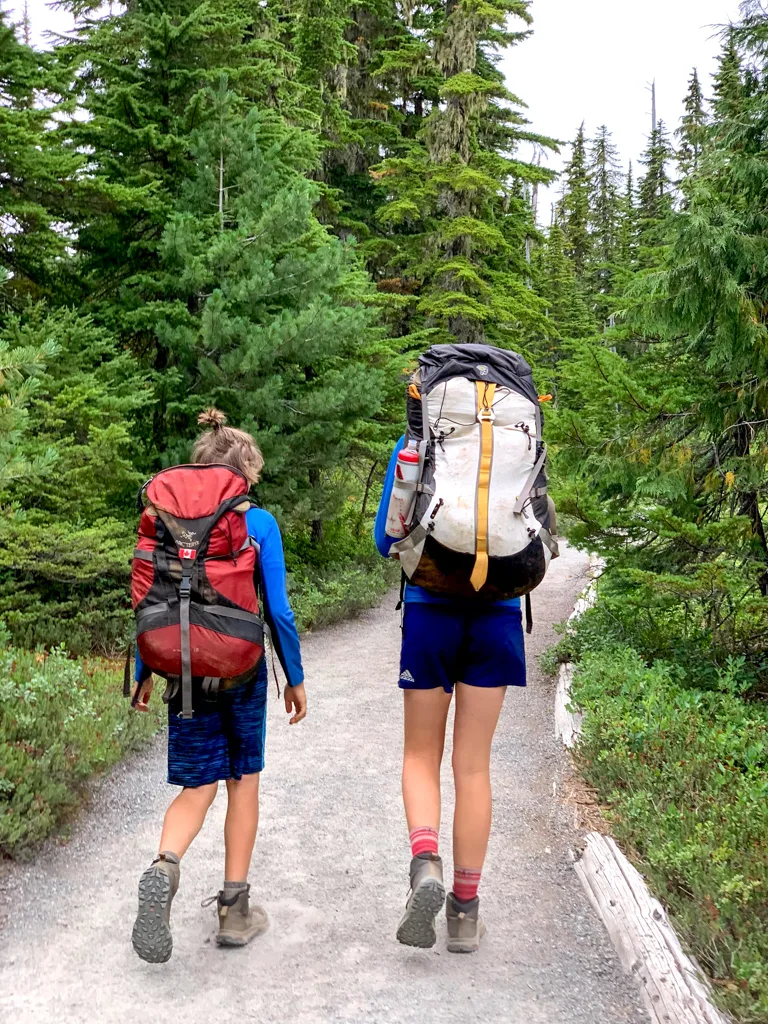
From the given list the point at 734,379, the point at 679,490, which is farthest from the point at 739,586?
the point at 734,379

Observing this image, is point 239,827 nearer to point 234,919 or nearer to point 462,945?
point 234,919

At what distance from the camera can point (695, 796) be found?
457 centimetres

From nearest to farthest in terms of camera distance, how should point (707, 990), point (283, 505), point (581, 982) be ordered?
point (707, 990), point (581, 982), point (283, 505)

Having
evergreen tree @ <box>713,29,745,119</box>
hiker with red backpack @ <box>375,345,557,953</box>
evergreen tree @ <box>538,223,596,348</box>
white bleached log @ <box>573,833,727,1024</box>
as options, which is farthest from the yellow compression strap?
evergreen tree @ <box>538,223,596,348</box>

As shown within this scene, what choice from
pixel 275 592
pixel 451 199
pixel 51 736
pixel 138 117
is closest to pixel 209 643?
pixel 275 592

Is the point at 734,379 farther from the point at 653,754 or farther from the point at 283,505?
the point at 283,505

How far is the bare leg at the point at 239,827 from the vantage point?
11.3 ft

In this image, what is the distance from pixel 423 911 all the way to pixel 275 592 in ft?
4.47

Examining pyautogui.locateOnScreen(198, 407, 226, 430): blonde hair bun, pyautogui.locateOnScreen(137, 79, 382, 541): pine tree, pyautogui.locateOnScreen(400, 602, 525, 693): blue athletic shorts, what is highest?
pyautogui.locateOnScreen(137, 79, 382, 541): pine tree

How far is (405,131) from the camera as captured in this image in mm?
21906

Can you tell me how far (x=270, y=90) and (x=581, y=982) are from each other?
42.6 feet

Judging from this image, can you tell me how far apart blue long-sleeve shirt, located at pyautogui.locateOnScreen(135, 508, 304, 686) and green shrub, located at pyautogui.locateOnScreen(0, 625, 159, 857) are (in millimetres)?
1615

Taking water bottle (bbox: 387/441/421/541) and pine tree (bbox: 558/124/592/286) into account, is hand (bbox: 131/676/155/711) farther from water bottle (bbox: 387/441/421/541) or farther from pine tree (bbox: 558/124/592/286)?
pine tree (bbox: 558/124/592/286)

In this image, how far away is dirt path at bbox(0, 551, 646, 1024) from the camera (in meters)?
3.08
